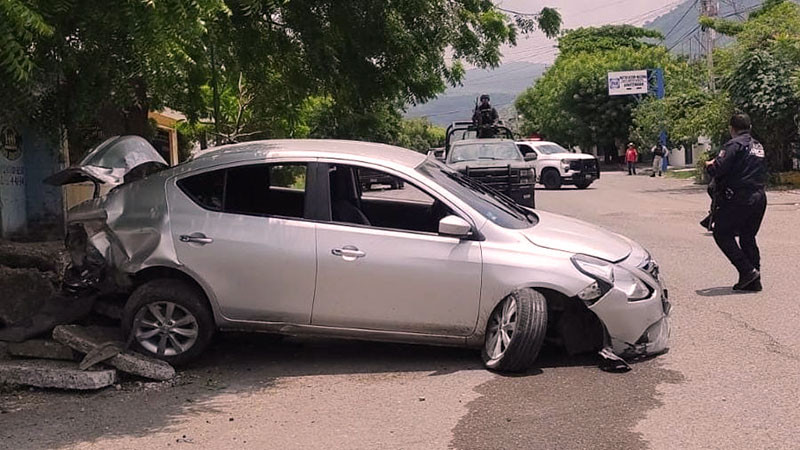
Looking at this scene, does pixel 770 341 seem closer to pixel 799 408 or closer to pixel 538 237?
pixel 799 408

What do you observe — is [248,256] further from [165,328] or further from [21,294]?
[21,294]

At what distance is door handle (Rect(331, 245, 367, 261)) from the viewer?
6035mm

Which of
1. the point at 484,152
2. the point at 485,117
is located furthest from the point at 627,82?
the point at 484,152

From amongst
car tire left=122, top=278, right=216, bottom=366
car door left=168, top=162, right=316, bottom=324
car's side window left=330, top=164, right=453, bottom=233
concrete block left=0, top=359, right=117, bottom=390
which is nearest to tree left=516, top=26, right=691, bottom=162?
car's side window left=330, top=164, right=453, bottom=233

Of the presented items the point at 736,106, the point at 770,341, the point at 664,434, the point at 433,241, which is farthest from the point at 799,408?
the point at 736,106

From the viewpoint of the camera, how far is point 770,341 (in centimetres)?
657

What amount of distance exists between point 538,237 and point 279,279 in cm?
198

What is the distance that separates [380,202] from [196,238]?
6.54 ft

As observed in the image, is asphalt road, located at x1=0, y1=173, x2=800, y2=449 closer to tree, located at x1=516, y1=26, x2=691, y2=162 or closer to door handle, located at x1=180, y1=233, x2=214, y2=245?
door handle, located at x1=180, y1=233, x2=214, y2=245

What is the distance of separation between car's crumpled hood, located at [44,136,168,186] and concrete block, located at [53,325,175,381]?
1.34 metres

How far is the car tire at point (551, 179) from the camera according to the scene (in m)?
28.4

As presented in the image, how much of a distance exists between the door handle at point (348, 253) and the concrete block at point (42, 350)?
2.15m

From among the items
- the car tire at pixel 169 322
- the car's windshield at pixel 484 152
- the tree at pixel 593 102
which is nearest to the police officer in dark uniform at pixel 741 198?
the car tire at pixel 169 322

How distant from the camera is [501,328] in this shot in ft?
19.6
